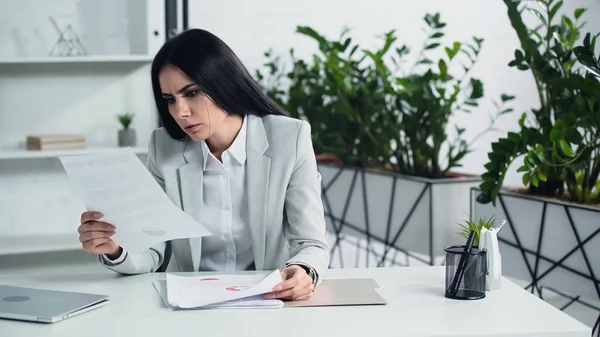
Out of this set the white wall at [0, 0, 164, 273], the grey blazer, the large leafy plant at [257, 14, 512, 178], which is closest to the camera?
the grey blazer

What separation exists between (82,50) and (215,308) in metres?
2.27

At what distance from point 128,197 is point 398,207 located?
1.65m

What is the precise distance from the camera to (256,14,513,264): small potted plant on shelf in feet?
9.77

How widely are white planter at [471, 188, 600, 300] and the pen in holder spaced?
823 mm

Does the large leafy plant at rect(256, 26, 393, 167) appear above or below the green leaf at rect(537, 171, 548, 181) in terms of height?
above

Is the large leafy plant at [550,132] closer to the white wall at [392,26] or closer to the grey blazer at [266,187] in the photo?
the grey blazer at [266,187]

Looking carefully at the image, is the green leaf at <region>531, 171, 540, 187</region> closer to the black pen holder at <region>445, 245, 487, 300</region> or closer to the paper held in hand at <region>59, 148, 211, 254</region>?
the black pen holder at <region>445, 245, 487, 300</region>

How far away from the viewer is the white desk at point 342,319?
1407 millimetres

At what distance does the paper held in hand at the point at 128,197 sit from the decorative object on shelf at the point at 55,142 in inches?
71.1

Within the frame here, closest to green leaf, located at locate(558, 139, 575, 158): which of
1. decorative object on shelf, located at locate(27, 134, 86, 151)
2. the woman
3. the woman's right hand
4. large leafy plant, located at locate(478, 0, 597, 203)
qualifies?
large leafy plant, located at locate(478, 0, 597, 203)

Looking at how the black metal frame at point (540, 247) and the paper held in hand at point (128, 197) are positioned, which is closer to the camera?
the paper held in hand at point (128, 197)

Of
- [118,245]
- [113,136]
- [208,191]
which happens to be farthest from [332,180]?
[118,245]

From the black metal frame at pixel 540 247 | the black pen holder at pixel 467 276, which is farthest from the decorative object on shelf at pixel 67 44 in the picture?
the black pen holder at pixel 467 276

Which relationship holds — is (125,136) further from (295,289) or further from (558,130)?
(295,289)
